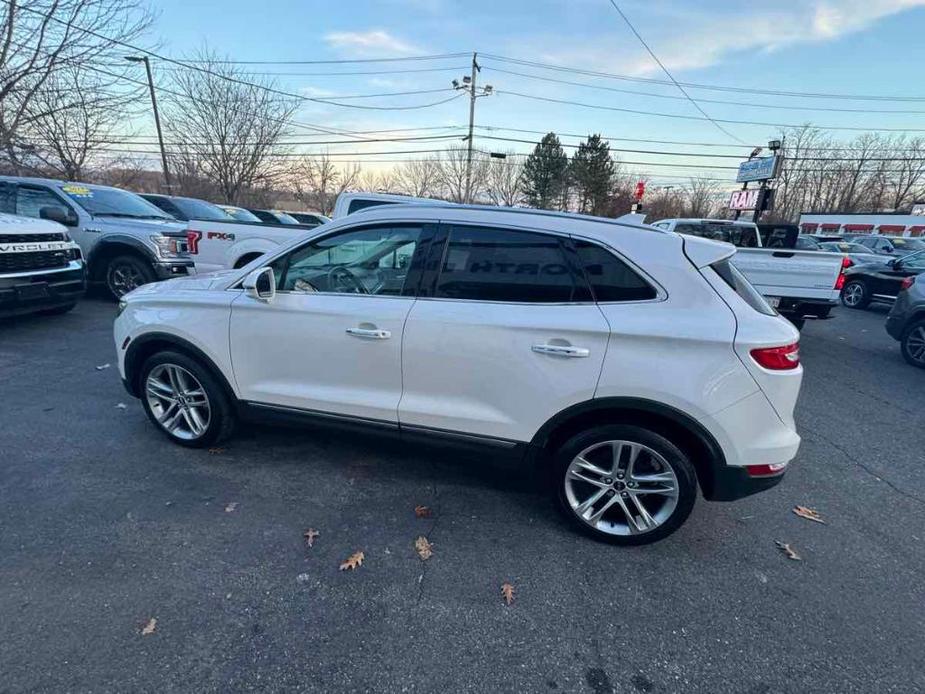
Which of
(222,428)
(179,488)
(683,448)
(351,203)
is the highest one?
(351,203)

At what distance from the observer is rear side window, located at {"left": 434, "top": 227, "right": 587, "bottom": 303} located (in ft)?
8.44

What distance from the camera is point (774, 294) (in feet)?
22.8

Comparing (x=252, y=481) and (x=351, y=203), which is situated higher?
(x=351, y=203)

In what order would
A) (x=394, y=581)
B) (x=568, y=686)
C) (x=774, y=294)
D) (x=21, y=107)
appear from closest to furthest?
(x=568, y=686) → (x=394, y=581) → (x=774, y=294) → (x=21, y=107)

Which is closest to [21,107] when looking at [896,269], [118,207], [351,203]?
[118,207]

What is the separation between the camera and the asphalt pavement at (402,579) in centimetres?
191

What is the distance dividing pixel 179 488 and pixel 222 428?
52cm

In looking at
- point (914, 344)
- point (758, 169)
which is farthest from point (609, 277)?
point (758, 169)

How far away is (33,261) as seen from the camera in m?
6.07

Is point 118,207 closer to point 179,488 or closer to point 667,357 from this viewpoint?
point 179,488

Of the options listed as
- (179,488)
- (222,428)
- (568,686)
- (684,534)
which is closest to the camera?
(568,686)

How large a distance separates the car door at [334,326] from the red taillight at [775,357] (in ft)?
6.22

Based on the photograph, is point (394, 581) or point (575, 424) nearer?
point (394, 581)

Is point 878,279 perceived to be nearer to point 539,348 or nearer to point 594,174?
point 539,348
